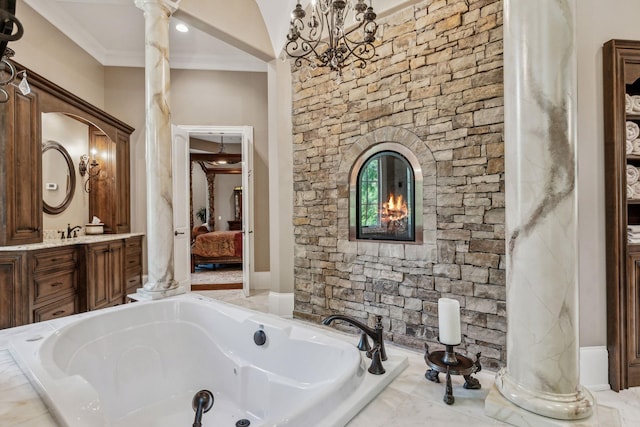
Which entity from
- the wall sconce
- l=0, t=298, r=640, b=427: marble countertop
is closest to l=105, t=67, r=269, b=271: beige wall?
the wall sconce

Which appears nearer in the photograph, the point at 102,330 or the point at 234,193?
the point at 102,330

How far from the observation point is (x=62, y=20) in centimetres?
385

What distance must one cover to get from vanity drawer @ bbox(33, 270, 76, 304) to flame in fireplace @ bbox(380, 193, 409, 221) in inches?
118

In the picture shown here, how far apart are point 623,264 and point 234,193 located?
8557mm

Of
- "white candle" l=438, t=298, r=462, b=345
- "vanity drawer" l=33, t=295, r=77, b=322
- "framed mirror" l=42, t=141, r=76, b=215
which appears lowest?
"vanity drawer" l=33, t=295, r=77, b=322

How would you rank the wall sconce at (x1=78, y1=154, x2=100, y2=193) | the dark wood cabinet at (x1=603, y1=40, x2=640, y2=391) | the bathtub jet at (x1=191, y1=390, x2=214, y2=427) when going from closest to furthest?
the bathtub jet at (x1=191, y1=390, x2=214, y2=427) → the dark wood cabinet at (x1=603, y1=40, x2=640, y2=391) → the wall sconce at (x1=78, y1=154, x2=100, y2=193)

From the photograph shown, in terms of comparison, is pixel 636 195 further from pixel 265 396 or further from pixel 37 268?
pixel 37 268

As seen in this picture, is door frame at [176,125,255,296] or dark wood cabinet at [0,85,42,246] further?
door frame at [176,125,255,296]

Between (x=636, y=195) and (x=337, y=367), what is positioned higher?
(x=636, y=195)

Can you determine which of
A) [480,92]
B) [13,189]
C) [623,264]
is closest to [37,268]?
[13,189]

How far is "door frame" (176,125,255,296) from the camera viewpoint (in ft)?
14.8

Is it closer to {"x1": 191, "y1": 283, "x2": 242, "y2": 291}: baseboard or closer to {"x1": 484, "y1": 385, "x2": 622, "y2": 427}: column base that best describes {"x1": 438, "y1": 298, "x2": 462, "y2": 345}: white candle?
{"x1": 484, "y1": 385, "x2": 622, "y2": 427}: column base

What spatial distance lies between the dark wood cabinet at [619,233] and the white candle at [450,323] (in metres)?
1.65

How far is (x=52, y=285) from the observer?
2938 millimetres
